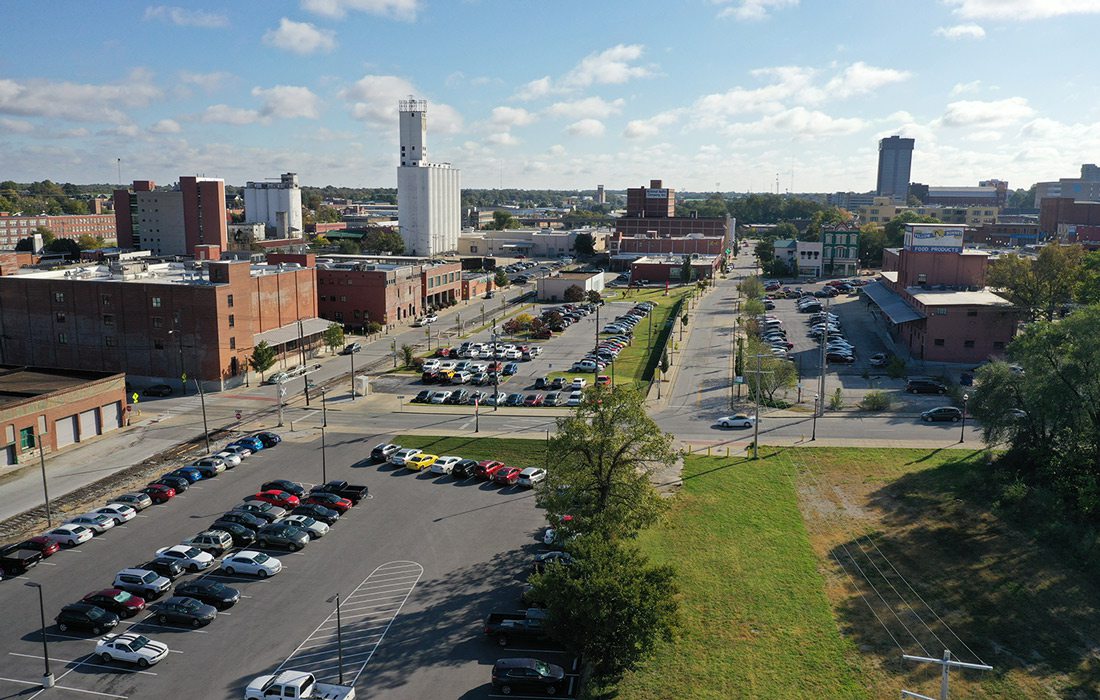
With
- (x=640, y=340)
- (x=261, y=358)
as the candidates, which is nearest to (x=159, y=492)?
(x=261, y=358)

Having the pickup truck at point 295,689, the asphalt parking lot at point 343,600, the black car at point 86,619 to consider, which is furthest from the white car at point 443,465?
the pickup truck at point 295,689

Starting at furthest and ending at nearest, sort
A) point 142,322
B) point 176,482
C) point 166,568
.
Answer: point 142,322, point 176,482, point 166,568

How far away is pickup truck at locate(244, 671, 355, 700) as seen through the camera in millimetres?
23578

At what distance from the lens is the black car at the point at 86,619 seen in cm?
2780

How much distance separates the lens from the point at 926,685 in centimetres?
2527

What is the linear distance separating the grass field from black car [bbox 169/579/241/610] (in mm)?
24418

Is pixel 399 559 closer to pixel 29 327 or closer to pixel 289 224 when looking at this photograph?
pixel 29 327

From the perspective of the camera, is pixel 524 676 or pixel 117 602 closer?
pixel 524 676

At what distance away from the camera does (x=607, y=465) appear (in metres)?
31.8

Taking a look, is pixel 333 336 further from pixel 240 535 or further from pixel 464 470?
pixel 240 535

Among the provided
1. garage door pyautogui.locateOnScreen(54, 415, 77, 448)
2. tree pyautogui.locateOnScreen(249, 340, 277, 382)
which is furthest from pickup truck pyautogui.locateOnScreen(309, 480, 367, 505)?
tree pyautogui.locateOnScreen(249, 340, 277, 382)

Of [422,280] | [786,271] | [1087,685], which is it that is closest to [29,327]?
[422,280]

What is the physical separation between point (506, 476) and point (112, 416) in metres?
28.2

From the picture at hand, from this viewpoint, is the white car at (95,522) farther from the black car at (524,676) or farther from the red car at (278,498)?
the black car at (524,676)
